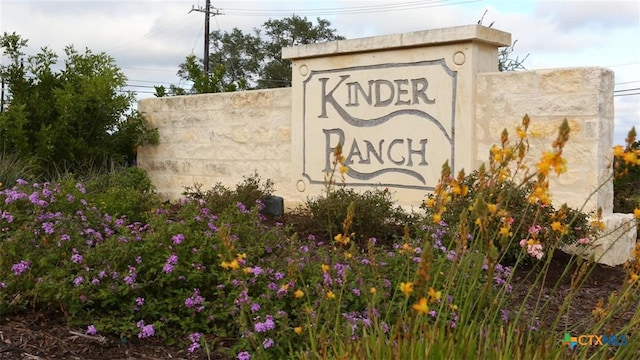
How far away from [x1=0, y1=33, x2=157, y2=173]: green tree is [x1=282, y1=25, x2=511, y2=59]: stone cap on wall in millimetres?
3253

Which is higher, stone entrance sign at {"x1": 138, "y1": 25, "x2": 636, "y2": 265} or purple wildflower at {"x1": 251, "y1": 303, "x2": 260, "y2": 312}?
stone entrance sign at {"x1": 138, "y1": 25, "x2": 636, "y2": 265}

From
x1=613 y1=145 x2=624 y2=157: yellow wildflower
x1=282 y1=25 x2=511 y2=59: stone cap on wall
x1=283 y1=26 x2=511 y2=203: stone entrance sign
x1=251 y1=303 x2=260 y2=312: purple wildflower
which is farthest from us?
x1=283 y1=26 x2=511 y2=203: stone entrance sign

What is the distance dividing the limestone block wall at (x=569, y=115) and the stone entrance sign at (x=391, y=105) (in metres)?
0.31

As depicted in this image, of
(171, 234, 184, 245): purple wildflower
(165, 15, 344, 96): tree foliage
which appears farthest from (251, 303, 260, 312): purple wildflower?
(165, 15, 344, 96): tree foliage

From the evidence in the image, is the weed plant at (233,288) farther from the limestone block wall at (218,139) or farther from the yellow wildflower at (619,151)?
the limestone block wall at (218,139)

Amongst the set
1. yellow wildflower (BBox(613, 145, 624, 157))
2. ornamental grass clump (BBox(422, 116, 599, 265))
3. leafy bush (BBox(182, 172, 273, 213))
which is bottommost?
leafy bush (BBox(182, 172, 273, 213))

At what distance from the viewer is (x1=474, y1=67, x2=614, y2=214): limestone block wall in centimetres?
606

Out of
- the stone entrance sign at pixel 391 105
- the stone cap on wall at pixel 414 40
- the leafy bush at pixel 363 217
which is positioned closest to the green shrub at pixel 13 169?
the stone entrance sign at pixel 391 105

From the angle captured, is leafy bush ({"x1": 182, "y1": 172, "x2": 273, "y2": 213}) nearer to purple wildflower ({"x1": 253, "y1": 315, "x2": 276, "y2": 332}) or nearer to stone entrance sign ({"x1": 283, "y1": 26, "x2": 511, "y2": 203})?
stone entrance sign ({"x1": 283, "y1": 26, "x2": 511, "y2": 203})

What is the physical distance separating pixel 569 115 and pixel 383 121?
1936mm

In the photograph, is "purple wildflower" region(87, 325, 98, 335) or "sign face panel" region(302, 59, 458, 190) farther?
"sign face panel" region(302, 59, 458, 190)

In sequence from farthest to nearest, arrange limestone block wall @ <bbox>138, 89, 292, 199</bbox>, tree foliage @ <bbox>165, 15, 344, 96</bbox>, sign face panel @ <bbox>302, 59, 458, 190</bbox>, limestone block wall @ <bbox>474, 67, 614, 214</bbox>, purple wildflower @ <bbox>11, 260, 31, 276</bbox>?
1. tree foliage @ <bbox>165, 15, 344, 96</bbox>
2. limestone block wall @ <bbox>138, 89, 292, 199</bbox>
3. sign face panel @ <bbox>302, 59, 458, 190</bbox>
4. limestone block wall @ <bbox>474, 67, 614, 214</bbox>
5. purple wildflower @ <bbox>11, 260, 31, 276</bbox>

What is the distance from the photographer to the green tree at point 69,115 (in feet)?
30.5

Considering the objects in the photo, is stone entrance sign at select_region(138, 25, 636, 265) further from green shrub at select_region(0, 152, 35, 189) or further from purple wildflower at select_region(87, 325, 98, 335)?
purple wildflower at select_region(87, 325, 98, 335)
